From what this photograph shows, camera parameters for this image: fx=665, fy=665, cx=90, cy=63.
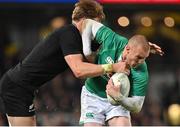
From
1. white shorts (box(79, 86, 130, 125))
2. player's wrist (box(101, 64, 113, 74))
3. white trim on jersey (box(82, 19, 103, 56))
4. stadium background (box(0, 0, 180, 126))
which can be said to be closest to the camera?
player's wrist (box(101, 64, 113, 74))

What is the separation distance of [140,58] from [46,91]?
534 centimetres

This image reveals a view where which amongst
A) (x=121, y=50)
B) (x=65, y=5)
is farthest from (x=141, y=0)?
Result: (x=121, y=50)

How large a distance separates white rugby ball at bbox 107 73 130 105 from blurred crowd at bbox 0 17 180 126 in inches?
176

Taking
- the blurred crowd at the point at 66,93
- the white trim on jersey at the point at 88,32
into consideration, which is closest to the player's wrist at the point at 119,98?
the white trim on jersey at the point at 88,32

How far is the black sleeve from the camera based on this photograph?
19.6 feet

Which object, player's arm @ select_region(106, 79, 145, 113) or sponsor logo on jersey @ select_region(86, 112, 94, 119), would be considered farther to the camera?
sponsor logo on jersey @ select_region(86, 112, 94, 119)

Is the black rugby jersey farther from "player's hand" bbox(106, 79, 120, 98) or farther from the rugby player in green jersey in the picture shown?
"player's hand" bbox(106, 79, 120, 98)

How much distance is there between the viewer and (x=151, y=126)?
10812 millimetres

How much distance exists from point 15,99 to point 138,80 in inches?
47.6

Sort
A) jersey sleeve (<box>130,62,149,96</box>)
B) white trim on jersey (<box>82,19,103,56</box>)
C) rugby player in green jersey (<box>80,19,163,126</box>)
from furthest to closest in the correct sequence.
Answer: jersey sleeve (<box>130,62,149,96</box>) → white trim on jersey (<box>82,19,103,56</box>) → rugby player in green jersey (<box>80,19,163,126</box>)

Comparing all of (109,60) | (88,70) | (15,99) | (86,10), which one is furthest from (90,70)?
(15,99)

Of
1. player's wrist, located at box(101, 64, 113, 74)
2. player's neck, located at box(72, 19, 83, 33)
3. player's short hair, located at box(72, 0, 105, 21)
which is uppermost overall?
player's short hair, located at box(72, 0, 105, 21)

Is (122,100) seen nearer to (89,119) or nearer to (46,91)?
(89,119)

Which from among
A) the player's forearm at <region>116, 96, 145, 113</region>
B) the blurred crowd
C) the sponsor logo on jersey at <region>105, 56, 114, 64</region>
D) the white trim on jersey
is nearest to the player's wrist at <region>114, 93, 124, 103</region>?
the player's forearm at <region>116, 96, 145, 113</region>
